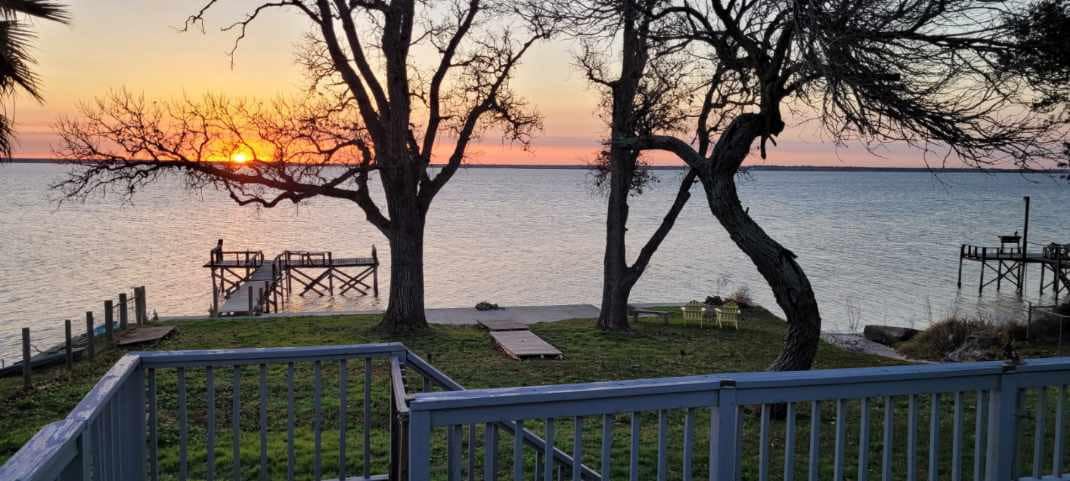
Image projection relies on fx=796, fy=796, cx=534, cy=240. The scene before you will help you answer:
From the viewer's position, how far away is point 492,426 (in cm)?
284

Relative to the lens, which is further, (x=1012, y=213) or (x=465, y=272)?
(x=1012, y=213)

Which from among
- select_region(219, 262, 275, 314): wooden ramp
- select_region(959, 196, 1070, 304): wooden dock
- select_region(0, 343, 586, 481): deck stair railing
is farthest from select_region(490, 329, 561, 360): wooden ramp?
select_region(959, 196, 1070, 304): wooden dock

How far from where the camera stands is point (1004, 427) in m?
3.54

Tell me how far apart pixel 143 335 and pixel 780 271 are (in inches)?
610

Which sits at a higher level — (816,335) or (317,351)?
(317,351)

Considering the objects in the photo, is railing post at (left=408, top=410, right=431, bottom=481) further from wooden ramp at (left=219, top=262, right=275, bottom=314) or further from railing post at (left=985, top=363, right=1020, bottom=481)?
wooden ramp at (left=219, top=262, right=275, bottom=314)

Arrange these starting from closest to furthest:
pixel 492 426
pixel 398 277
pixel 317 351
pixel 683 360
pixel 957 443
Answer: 1. pixel 492 426
2. pixel 957 443
3. pixel 317 351
4. pixel 683 360
5. pixel 398 277

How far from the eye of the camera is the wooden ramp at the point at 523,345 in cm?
1488

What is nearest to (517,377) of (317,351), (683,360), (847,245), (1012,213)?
(683,360)

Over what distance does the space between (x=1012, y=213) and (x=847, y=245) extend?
65088 mm

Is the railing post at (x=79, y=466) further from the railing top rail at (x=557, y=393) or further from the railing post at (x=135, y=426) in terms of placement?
the railing post at (x=135, y=426)

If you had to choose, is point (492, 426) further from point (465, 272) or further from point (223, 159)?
point (465, 272)

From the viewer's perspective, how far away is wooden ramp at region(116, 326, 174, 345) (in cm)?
1791

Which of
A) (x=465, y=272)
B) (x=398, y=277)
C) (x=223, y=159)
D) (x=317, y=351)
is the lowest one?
(x=465, y=272)
